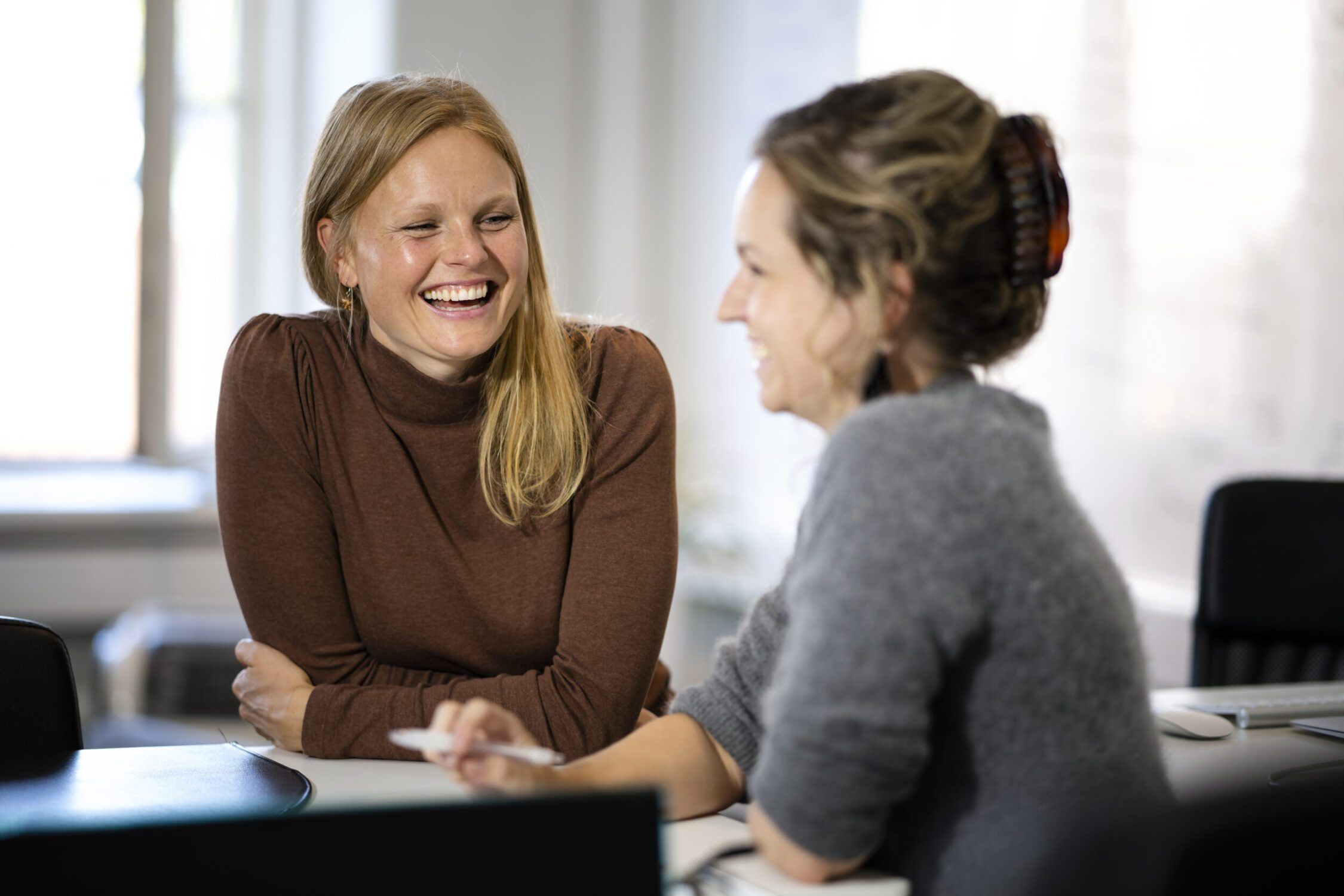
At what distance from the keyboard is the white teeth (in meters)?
1.00

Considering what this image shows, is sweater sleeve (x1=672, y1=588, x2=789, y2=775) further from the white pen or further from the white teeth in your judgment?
the white teeth

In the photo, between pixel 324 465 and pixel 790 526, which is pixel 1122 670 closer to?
pixel 324 465

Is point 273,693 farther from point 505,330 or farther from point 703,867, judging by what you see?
point 703,867

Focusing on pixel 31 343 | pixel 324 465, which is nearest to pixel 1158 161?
pixel 324 465

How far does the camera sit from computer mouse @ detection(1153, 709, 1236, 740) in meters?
1.47

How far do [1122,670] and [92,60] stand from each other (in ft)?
12.4

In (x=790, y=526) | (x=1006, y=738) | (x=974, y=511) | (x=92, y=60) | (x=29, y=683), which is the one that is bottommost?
(x=790, y=526)

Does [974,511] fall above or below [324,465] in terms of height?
above

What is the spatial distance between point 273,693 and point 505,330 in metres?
0.51

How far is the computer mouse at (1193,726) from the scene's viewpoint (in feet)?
4.82

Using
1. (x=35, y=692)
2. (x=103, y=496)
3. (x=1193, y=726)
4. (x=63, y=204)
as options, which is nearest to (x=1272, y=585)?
(x=1193, y=726)

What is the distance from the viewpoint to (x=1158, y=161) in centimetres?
273

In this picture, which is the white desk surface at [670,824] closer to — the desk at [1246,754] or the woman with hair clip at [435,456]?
the woman with hair clip at [435,456]

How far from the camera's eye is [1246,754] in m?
1.41
